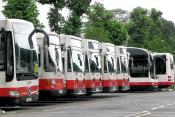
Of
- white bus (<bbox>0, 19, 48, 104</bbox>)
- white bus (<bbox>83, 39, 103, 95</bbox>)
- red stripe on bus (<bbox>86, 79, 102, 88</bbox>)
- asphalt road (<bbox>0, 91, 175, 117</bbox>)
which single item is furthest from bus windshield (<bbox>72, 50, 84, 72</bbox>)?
white bus (<bbox>0, 19, 48, 104</bbox>)

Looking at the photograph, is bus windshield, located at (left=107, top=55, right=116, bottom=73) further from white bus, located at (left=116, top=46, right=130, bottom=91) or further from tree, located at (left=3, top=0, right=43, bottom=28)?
tree, located at (left=3, top=0, right=43, bottom=28)

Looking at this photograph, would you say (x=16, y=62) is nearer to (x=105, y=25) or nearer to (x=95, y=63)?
(x=95, y=63)

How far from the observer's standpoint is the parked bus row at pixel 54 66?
21.0m

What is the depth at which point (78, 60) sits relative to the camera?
96.8ft

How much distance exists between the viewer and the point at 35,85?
2300cm

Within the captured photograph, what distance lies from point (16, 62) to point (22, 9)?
19.2m

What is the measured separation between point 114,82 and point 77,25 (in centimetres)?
1118

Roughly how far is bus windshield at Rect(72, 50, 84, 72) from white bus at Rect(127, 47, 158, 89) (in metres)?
15.5

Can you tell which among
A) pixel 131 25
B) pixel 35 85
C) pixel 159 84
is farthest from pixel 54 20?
pixel 131 25

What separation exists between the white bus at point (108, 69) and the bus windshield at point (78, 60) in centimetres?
472

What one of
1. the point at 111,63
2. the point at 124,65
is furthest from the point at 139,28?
the point at 111,63

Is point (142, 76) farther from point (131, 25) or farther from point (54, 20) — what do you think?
point (131, 25)

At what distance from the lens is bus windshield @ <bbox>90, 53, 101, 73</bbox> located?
106 ft

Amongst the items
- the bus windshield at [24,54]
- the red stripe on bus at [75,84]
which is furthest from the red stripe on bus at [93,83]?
the bus windshield at [24,54]
